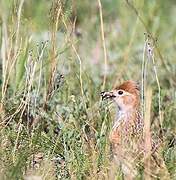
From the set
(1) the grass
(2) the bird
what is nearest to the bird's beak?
(2) the bird

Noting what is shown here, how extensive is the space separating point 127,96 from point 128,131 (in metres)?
0.33

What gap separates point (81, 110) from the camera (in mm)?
6094

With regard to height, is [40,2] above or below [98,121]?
above

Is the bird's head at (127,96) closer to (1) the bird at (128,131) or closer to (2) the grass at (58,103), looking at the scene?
(1) the bird at (128,131)

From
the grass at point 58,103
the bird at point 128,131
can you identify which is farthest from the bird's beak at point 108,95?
the grass at point 58,103

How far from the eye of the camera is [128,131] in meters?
5.49

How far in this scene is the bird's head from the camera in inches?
226

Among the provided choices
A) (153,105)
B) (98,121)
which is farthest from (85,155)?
(153,105)

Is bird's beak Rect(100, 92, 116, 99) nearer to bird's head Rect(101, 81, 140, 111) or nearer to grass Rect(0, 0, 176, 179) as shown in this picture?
bird's head Rect(101, 81, 140, 111)

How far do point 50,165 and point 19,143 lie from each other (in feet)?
1.70

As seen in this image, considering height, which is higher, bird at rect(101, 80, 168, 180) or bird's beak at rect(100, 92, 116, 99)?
bird's beak at rect(100, 92, 116, 99)

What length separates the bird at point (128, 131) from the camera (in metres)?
4.97

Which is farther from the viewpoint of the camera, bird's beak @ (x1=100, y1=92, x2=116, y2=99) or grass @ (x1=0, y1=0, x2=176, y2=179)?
bird's beak @ (x1=100, y1=92, x2=116, y2=99)

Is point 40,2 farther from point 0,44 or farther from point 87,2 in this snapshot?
point 0,44
